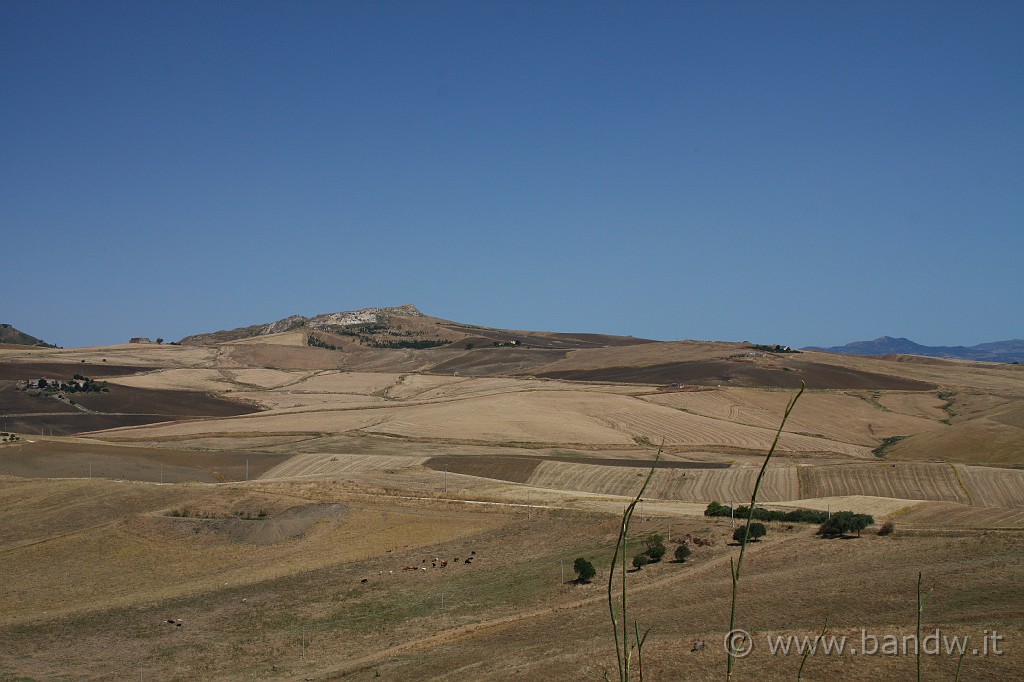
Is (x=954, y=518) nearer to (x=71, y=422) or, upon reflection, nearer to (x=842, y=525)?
(x=842, y=525)

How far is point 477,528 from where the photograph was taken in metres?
51.6

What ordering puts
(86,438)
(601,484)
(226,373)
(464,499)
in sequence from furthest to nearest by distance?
1. (226,373)
2. (86,438)
3. (601,484)
4. (464,499)

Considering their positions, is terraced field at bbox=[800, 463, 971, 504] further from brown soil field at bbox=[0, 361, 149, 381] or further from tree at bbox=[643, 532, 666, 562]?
brown soil field at bbox=[0, 361, 149, 381]

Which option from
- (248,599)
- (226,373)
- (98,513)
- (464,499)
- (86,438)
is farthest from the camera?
(226,373)

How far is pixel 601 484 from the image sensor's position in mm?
69438

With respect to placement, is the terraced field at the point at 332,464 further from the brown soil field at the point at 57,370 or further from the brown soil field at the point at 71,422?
the brown soil field at the point at 57,370

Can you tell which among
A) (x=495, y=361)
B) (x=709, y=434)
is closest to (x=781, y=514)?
(x=709, y=434)

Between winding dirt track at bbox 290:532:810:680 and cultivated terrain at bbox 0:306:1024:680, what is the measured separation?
15cm

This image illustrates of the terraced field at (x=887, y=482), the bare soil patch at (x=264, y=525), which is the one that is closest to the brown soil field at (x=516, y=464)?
the terraced field at (x=887, y=482)

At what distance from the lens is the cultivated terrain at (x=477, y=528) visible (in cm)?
2903

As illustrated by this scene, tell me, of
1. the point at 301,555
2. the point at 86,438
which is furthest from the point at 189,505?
the point at 86,438

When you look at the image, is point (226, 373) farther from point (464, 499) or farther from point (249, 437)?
point (464, 499)

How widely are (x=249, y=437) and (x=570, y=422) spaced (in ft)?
114

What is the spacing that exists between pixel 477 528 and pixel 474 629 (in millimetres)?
18730
